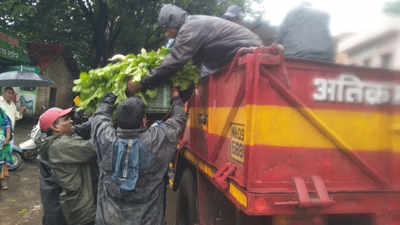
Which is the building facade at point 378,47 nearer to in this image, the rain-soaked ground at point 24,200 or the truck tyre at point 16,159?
the rain-soaked ground at point 24,200

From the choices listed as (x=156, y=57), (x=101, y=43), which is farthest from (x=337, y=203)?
(x=101, y=43)

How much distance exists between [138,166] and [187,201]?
149 centimetres

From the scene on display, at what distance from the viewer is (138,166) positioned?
2.31 meters

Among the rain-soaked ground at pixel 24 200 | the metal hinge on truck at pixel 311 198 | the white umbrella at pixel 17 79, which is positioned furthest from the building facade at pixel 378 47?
the white umbrella at pixel 17 79

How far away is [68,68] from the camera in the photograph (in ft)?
71.5

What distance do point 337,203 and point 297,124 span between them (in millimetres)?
537

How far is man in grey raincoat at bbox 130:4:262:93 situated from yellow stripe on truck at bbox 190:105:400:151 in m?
0.94

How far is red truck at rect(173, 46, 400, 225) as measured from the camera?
5.95ft

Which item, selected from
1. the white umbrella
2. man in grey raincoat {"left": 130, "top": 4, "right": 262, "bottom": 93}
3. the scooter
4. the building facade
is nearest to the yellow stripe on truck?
the building facade

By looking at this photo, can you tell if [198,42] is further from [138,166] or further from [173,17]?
[138,166]

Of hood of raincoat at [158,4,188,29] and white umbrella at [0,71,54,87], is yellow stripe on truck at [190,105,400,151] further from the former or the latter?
white umbrella at [0,71,54,87]

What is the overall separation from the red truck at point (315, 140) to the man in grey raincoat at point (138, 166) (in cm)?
72

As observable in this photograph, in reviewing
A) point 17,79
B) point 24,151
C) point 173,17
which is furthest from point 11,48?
point 173,17

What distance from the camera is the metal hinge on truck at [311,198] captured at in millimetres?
1727
